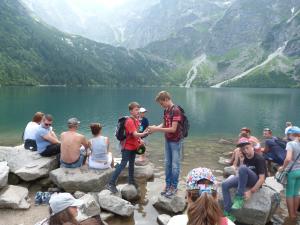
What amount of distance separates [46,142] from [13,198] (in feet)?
10.6

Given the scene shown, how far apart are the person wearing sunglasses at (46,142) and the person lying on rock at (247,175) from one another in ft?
22.5

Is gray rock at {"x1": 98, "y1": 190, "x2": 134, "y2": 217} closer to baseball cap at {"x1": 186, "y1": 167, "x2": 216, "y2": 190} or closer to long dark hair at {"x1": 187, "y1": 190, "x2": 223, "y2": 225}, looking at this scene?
baseball cap at {"x1": 186, "y1": 167, "x2": 216, "y2": 190}

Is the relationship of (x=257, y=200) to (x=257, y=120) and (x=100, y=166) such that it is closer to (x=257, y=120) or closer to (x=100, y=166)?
(x=100, y=166)

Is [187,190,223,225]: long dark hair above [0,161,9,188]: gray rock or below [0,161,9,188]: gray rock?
above

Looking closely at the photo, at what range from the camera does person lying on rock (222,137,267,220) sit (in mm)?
9930

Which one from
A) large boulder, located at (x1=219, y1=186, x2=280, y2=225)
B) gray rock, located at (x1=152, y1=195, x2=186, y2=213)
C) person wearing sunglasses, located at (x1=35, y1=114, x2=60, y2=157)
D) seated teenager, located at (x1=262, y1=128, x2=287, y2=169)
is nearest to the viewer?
large boulder, located at (x1=219, y1=186, x2=280, y2=225)

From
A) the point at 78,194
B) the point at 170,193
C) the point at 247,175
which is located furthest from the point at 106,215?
the point at 247,175

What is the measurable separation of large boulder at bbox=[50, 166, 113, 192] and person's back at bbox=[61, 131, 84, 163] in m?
0.44

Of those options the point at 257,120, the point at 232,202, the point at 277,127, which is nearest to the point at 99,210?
the point at 232,202

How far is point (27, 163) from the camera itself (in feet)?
43.4

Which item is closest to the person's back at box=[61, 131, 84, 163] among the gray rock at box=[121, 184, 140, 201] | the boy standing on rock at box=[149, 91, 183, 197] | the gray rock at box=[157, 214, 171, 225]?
the gray rock at box=[121, 184, 140, 201]

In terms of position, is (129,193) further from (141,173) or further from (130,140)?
(141,173)

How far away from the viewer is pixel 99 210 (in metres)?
10.1

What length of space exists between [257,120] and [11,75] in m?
167
